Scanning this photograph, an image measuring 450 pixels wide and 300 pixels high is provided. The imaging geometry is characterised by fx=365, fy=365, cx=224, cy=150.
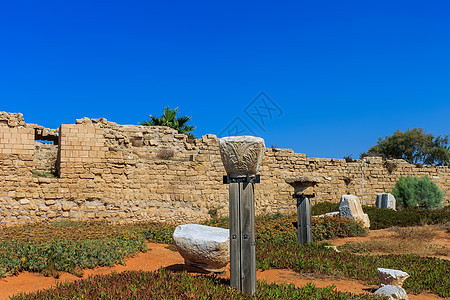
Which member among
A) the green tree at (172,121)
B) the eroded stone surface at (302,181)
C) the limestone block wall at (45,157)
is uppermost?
the green tree at (172,121)

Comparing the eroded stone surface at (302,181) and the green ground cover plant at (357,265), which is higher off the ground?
the eroded stone surface at (302,181)

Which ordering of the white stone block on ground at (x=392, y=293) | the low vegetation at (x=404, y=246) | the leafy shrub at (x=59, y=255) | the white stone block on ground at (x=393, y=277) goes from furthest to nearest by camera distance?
the low vegetation at (x=404, y=246), the leafy shrub at (x=59, y=255), the white stone block on ground at (x=393, y=277), the white stone block on ground at (x=392, y=293)

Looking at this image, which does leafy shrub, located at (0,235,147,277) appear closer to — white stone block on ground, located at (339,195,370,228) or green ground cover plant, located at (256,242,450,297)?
green ground cover plant, located at (256,242,450,297)

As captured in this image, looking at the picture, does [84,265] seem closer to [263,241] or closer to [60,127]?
[263,241]

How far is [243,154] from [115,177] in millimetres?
8642

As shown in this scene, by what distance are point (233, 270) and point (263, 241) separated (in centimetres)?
536

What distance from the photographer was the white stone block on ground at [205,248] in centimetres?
675

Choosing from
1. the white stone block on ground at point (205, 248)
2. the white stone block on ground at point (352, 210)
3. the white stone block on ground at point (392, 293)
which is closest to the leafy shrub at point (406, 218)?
the white stone block on ground at point (352, 210)

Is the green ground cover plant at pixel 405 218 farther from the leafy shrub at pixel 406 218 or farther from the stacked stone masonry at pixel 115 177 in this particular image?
the stacked stone masonry at pixel 115 177

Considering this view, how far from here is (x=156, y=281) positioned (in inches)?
219

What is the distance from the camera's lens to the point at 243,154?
17.0ft

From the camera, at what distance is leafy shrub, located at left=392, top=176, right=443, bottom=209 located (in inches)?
770

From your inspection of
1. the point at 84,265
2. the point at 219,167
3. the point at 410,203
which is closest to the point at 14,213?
the point at 84,265

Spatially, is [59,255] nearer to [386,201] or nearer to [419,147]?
[386,201]
